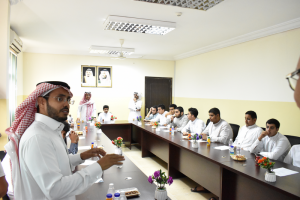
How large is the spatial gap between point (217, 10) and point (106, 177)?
10.5 feet

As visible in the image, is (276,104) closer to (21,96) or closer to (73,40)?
(73,40)

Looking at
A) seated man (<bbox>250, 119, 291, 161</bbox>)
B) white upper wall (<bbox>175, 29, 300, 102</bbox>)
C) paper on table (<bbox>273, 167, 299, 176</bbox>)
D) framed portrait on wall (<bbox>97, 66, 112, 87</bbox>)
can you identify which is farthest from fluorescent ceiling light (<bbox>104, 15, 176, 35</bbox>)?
framed portrait on wall (<bbox>97, 66, 112, 87</bbox>)

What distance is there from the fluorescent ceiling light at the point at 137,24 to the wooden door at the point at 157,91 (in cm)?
423

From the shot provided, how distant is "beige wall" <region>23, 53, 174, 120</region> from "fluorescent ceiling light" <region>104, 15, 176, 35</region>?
390 centimetres

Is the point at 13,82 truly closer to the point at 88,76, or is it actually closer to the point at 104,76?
the point at 88,76

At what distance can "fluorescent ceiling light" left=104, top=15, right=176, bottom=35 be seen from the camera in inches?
157

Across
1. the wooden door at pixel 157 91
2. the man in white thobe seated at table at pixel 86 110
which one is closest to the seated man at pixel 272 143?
the man in white thobe seated at table at pixel 86 110

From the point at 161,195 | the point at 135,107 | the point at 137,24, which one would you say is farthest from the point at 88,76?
the point at 161,195

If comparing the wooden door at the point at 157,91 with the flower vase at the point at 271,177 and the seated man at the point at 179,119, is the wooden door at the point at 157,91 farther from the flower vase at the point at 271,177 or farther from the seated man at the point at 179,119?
the flower vase at the point at 271,177

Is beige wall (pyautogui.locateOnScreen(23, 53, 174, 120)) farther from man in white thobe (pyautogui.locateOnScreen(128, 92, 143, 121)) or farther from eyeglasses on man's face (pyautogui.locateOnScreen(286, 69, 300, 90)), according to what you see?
eyeglasses on man's face (pyautogui.locateOnScreen(286, 69, 300, 90))

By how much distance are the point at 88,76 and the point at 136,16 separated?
452cm

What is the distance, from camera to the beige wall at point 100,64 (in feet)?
24.2

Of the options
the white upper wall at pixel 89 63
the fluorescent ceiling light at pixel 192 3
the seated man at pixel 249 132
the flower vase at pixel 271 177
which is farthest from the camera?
the white upper wall at pixel 89 63

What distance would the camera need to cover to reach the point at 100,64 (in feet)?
26.6
